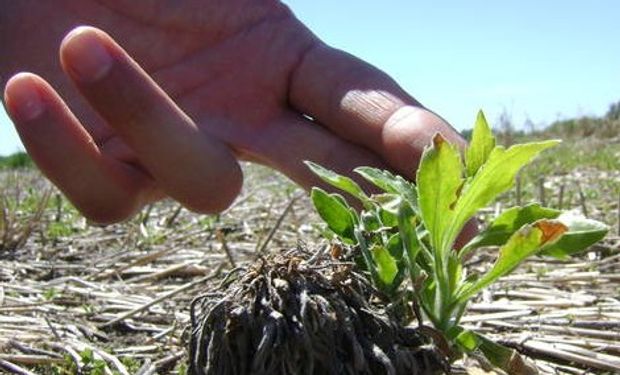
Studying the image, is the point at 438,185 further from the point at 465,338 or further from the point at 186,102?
the point at 186,102

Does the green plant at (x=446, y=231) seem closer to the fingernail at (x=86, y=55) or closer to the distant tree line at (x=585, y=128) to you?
the fingernail at (x=86, y=55)

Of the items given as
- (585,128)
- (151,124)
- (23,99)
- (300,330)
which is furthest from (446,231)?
(585,128)

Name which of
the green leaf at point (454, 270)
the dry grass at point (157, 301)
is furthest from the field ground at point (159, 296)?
the green leaf at point (454, 270)

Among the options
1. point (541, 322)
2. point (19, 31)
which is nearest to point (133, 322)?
point (19, 31)

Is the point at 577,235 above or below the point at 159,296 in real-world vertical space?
above

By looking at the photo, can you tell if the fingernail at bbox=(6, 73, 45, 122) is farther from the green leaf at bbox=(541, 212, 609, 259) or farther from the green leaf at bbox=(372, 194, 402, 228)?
the green leaf at bbox=(541, 212, 609, 259)
